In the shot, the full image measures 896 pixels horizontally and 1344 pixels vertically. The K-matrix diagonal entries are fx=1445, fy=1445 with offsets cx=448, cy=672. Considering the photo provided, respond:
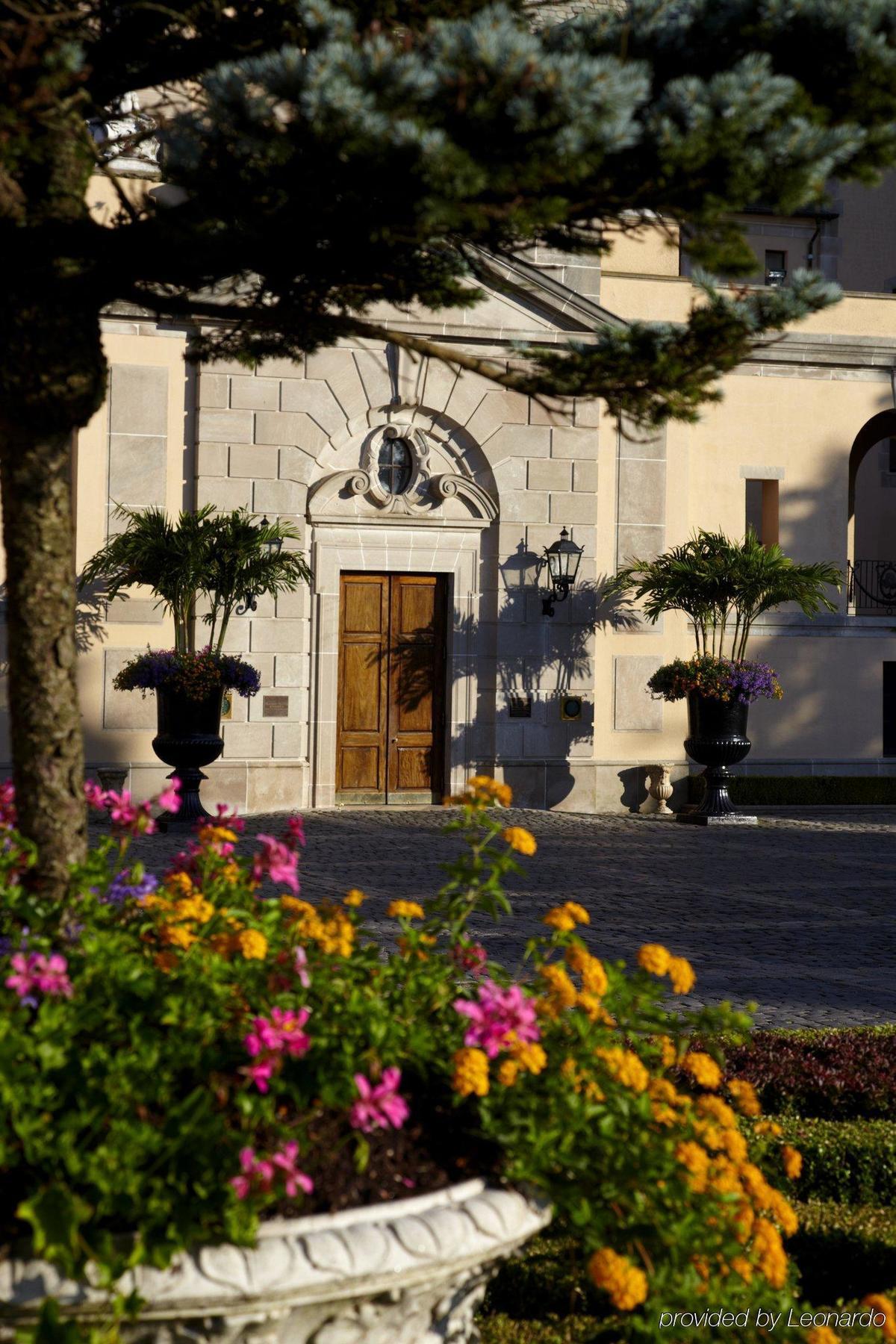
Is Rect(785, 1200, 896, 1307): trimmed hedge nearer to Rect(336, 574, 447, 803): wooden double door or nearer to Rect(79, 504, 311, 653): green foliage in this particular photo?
Rect(79, 504, 311, 653): green foliage

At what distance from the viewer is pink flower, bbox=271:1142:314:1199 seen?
8.48 ft

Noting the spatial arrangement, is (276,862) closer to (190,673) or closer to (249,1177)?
(249,1177)

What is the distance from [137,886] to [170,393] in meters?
13.4

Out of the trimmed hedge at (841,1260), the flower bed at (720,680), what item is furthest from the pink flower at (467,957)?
the flower bed at (720,680)

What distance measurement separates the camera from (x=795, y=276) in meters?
3.53

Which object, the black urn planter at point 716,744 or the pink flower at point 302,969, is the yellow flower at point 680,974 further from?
the black urn planter at point 716,744

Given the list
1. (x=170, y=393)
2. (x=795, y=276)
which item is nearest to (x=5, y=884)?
(x=795, y=276)

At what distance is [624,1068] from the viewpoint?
304 cm

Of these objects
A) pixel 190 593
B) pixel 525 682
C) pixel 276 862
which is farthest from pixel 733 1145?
pixel 525 682

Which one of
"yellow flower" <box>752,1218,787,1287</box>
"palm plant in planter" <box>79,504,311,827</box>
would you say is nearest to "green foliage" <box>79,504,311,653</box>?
"palm plant in planter" <box>79,504,311,827</box>

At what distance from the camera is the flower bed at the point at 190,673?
47.2ft

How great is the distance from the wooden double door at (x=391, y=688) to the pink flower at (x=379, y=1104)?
14.2 metres

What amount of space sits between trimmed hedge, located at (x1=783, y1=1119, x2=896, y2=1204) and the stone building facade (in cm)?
1131

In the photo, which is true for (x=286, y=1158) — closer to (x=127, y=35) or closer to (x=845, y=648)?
(x=127, y=35)
